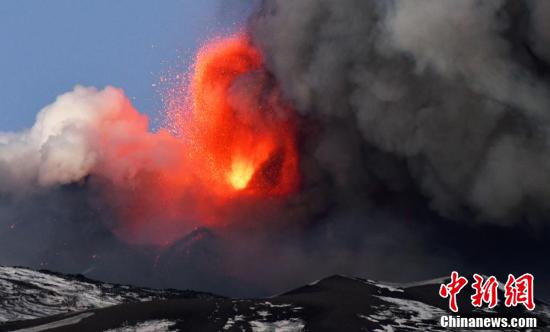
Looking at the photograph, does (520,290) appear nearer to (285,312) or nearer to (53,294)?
(285,312)

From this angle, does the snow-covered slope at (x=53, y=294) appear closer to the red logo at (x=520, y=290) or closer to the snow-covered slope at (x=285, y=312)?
the snow-covered slope at (x=285, y=312)

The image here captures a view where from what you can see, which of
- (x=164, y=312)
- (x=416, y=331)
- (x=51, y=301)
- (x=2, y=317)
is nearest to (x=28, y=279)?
(x=51, y=301)

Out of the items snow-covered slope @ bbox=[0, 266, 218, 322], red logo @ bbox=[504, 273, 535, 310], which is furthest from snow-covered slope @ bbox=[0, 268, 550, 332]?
red logo @ bbox=[504, 273, 535, 310]

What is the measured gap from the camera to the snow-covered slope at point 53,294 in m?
95.9

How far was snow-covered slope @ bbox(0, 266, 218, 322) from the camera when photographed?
95.9 metres

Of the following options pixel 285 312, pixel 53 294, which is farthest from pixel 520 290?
pixel 53 294

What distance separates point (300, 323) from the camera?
68.3 metres

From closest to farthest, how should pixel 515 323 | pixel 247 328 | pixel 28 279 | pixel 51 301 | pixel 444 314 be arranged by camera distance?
pixel 247 328
pixel 515 323
pixel 444 314
pixel 51 301
pixel 28 279

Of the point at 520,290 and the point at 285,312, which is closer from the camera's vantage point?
the point at 520,290

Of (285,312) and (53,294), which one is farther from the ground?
(53,294)

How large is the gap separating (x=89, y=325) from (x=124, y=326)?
11.4ft

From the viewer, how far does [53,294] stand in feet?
362

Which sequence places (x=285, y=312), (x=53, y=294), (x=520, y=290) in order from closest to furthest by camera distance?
(x=520, y=290), (x=285, y=312), (x=53, y=294)

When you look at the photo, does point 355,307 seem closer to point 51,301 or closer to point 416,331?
point 416,331
